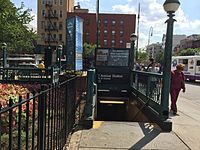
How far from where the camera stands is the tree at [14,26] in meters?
37.2

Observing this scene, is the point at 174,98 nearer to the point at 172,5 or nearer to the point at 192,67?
the point at 172,5

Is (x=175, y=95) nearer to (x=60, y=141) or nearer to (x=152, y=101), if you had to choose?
(x=152, y=101)

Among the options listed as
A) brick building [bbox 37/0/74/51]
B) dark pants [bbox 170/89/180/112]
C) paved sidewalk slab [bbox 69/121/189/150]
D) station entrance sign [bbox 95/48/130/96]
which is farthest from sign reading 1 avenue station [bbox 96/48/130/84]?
brick building [bbox 37/0/74/51]

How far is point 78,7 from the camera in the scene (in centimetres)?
12138

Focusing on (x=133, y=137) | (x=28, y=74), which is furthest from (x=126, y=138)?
(x=28, y=74)

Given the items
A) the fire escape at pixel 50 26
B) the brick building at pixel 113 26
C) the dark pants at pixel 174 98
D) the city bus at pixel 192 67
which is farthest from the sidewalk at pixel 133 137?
the brick building at pixel 113 26

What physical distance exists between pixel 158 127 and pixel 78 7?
384 ft

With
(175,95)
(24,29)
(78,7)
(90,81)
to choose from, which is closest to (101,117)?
(175,95)

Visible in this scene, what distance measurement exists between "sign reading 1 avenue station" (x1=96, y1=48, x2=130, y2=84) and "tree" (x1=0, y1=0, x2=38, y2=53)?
21808 mm

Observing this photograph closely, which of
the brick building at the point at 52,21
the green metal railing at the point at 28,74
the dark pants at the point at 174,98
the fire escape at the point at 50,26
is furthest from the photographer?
the brick building at the point at 52,21

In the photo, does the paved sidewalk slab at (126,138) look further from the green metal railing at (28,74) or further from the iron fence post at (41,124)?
the green metal railing at (28,74)

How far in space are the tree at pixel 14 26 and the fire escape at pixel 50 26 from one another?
155ft

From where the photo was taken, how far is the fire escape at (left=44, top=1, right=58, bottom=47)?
92.8m

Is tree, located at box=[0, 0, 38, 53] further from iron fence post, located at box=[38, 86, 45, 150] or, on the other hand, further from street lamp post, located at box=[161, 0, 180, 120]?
iron fence post, located at box=[38, 86, 45, 150]
